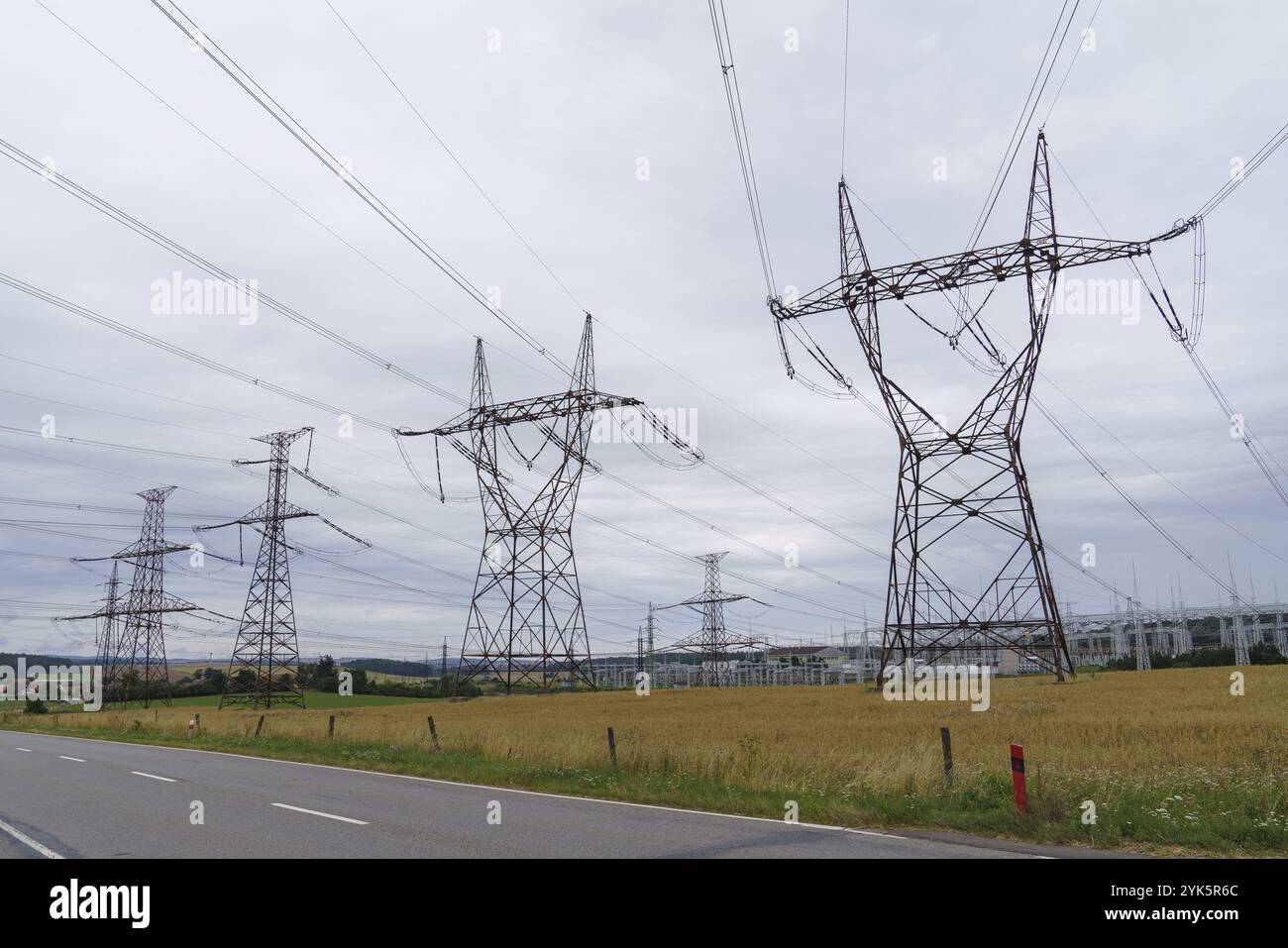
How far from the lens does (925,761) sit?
50.4ft

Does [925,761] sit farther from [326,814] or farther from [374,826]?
[326,814]

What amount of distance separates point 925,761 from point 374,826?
881 centimetres

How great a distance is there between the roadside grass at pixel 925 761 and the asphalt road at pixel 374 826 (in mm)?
1168

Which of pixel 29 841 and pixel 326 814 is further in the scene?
pixel 326 814

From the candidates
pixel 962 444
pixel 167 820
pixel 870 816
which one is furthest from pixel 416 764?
pixel 962 444

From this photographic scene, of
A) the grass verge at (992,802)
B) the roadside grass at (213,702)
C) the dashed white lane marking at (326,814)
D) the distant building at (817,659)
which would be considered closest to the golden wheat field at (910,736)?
the grass verge at (992,802)

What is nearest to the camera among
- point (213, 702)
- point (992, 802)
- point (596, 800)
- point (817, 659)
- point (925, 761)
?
point (992, 802)

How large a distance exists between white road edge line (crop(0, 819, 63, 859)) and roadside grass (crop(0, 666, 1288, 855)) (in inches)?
329

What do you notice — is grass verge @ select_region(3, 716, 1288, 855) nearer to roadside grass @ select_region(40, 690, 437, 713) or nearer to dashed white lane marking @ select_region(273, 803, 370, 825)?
dashed white lane marking @ select_region(273, 803, 370, 825)

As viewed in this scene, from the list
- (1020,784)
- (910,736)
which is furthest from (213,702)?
(1020,784)
